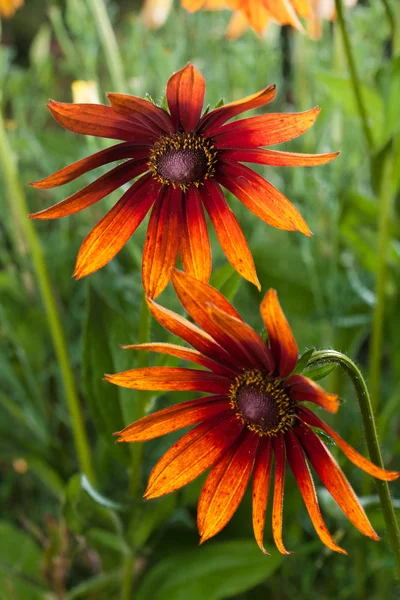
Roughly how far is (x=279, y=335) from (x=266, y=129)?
88mm

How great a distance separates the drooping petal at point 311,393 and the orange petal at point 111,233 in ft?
0.32

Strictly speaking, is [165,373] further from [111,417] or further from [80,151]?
[80,151]

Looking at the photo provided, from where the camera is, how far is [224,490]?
0.31 m

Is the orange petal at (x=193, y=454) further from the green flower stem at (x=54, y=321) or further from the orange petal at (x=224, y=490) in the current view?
the green flower stem at (x=54, y=321)

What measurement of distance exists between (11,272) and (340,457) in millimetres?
405

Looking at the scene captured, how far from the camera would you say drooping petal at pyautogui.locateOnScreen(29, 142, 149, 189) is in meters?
0.29

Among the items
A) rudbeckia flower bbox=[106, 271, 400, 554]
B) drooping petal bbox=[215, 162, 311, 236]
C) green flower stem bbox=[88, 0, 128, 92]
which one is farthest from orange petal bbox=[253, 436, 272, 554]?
green flower stem bbox=[88, 0, 128, 92]

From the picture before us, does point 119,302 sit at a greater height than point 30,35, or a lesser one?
lesser

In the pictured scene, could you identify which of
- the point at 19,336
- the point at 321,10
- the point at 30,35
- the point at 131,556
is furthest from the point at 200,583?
the point at 30,35

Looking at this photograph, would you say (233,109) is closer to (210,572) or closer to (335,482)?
(335,482)

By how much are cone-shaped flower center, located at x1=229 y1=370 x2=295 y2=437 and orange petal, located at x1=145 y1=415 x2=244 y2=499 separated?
12 mm

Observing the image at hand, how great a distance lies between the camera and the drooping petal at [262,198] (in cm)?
29

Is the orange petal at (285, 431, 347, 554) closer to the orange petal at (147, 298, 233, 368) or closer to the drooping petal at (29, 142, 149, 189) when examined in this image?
the orange petal at (147, 298, 233, 368)

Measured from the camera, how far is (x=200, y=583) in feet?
1.84
